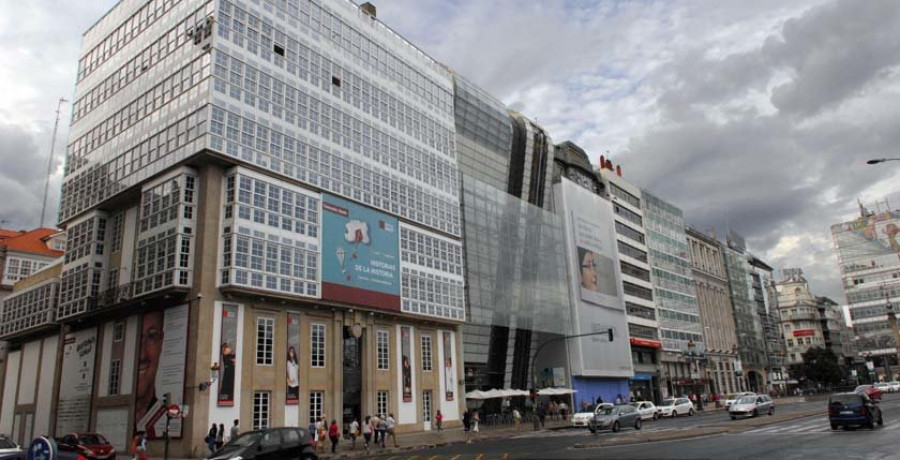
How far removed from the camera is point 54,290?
52.4 m

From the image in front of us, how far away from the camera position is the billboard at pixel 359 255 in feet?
144

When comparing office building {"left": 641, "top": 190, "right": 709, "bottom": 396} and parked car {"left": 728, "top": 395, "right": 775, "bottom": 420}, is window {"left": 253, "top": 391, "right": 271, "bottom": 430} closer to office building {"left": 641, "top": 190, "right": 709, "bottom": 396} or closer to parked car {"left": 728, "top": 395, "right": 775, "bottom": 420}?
parked car {"left": 728, "top": 395, "right": 775, "bottom": 420}

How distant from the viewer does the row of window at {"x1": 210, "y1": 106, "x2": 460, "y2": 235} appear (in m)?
39.6

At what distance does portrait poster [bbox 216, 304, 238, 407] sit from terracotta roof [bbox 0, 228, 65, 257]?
166 ft

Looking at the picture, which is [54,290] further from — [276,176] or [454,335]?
[454,335]

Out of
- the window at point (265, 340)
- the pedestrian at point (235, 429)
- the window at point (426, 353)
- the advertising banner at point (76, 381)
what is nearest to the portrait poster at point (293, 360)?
the window at point (265, 340)

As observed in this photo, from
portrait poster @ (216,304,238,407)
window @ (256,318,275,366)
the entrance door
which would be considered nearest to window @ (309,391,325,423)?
window @ (256,318,275,366)

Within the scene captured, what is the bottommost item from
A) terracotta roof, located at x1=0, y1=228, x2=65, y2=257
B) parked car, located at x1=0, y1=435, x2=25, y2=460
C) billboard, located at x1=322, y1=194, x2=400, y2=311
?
parked car, located at x1=0, y1=435, x2=25, y2=460

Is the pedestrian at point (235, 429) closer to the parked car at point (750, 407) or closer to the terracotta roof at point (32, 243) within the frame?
the parked car at point (750, 407)

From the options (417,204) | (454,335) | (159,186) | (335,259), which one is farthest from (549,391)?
(159,186)

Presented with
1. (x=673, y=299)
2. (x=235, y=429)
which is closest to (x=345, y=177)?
(x=235, y=429)

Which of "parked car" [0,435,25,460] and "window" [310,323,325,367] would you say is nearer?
"parked car" [0,435,25,460]

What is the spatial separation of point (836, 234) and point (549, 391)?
4557 inches

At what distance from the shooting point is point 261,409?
38062 millimetres
